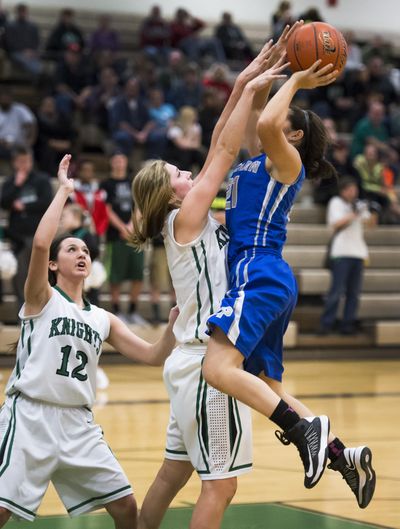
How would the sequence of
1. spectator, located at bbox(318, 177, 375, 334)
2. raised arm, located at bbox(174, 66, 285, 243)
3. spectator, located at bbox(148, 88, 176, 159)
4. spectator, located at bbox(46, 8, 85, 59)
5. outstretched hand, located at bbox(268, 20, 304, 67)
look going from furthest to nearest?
spectator, located at bbox(46, 8, 85, 59)
spectator, located at bbox(148, 88, 176, 159)
spectator, located at bbox(318, 177, 375, 334)
outstretched hand, located at bbox(268, 20, 304, 67)
raised arm, located at bbox(174, 66, 285, 243)

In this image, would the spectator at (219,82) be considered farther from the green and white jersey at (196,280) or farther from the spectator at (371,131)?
the green and white jersey at (196,280)

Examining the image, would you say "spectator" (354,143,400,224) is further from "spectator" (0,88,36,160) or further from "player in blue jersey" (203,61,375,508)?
"player in blue jersey" (203,61,375,508)

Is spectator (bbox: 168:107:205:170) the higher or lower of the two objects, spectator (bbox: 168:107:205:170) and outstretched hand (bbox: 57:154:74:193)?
the higher

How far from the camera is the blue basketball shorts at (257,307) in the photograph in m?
4.11

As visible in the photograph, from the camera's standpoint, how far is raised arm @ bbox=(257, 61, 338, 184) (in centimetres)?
418

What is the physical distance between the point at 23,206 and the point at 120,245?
115 cm

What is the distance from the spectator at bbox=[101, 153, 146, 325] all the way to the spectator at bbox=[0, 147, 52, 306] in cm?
74

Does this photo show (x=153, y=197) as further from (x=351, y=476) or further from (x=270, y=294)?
(x=351, y=476)

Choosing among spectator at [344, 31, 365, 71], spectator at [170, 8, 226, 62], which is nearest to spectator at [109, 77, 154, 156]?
spectator at [170, 8, 226, 62]

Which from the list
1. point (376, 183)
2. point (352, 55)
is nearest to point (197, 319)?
point (376, 183)

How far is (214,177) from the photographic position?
420 cm

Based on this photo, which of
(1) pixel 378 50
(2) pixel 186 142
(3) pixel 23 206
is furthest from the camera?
(1) pixel 378 50

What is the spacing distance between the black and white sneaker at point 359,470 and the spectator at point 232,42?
48.0 feet

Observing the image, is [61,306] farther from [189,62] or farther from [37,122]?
[189,62]
